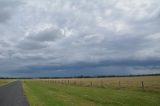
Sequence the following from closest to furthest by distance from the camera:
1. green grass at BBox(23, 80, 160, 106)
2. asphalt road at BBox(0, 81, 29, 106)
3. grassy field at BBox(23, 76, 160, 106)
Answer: green grass at BBox(23, 80, 160, 106)
grassy field at BBox(23, 76, 160, 106)
asphalt road at BBox(0, 81, 29, 106)

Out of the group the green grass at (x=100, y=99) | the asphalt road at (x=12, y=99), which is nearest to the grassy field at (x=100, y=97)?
the green grass at (x=100, y=99)

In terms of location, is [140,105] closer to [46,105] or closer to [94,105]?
[94,105]

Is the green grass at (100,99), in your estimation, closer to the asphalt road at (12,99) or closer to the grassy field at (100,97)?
the grassy field at (100,97)

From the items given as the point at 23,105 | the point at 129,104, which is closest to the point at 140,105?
the point at 129,104

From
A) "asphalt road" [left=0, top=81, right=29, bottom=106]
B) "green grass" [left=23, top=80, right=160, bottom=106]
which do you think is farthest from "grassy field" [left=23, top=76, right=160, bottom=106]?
"asphalt road" [left=0, top=81, right=29, bottom=106]

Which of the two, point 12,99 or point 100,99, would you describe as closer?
point 100,99

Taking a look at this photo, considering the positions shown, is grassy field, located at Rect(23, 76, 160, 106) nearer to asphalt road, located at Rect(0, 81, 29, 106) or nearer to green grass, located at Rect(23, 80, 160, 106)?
green grass, located at Rect(23, 80, 160, 106)

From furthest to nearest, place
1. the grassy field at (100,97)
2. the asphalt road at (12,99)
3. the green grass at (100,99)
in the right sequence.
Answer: the asphalt road at (12,99), the grassy field at (100,97), the green grass at (100,99)

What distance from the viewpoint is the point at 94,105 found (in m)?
18.3

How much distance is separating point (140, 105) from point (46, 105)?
6772 mm

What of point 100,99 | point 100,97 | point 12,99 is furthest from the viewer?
point 100,97

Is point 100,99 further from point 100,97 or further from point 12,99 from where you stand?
point 12,99

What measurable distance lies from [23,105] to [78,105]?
13.0ft

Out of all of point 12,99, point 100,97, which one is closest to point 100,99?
point 100,97
